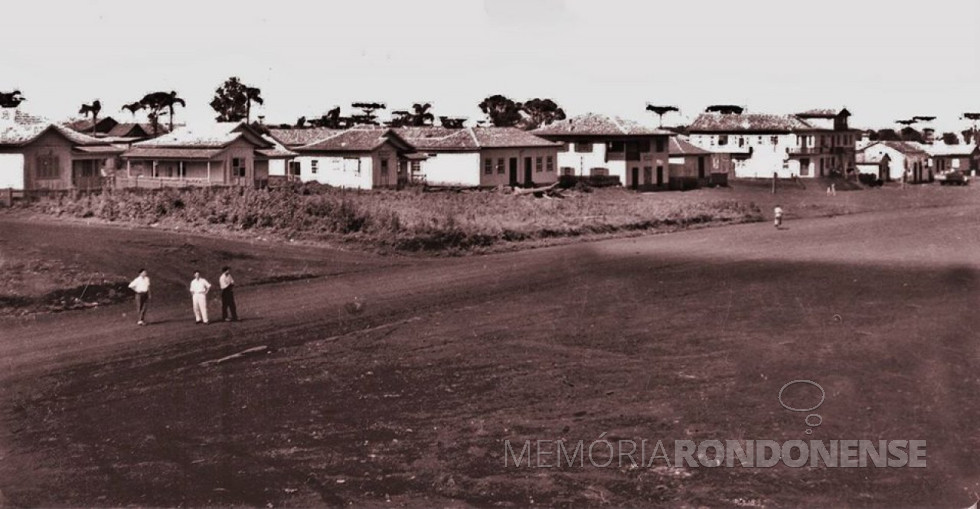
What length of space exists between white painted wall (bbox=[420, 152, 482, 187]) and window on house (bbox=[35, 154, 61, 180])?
917 inches

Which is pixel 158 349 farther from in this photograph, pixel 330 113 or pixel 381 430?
pixel 330 113

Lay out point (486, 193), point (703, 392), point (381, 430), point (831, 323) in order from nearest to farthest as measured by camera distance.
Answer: point (381, 430) < point (703, 392) < point (831, 323) < point (486, 193)

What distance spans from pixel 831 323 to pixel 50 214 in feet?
112

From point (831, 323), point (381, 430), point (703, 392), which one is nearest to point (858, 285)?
point (831, 323)

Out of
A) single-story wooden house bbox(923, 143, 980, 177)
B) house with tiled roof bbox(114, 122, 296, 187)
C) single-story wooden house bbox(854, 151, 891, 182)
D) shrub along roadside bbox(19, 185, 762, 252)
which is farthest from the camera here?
single-story wooden house bbox(923, 143, 980, 177)

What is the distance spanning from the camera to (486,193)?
6162 centimetres

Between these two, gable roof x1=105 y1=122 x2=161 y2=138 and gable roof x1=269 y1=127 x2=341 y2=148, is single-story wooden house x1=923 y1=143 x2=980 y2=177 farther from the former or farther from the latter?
gable roof x1=105 y1=122 x2=161 y2=138

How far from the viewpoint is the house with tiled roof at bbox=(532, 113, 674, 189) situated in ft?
237

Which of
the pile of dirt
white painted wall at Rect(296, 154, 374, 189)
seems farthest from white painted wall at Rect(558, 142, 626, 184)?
the pile of dirt

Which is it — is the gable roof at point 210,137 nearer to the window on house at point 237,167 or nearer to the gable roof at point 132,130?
the window on house at point 237,167

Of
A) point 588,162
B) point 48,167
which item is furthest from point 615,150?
point 48,167

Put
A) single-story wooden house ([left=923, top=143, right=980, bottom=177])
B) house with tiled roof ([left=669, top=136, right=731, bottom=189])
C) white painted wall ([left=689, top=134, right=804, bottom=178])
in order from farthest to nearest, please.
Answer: single-story wooden house ([left=923, top=143, right=980, bottom=177]), white painted wall ([left=689, top=134, right=804, bottom=178]), house with tiled roof ([left=669, top=136, right=731, bottom=189])

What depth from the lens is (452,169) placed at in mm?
67188

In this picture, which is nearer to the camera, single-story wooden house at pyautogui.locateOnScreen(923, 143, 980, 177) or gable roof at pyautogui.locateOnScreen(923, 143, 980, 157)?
single-story wooden house at pyautogui.locateOnScreen(923, 143, 980, 177)
